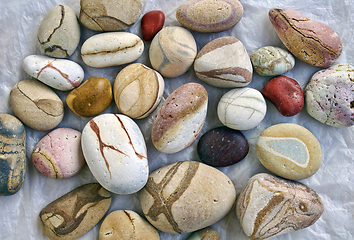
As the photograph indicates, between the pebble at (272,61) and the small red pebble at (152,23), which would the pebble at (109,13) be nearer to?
the small red pebble at (152,23)

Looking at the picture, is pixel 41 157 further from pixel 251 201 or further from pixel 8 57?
pixel 251 201

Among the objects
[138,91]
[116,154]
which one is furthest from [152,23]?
[116,154]

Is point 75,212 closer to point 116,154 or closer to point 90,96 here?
point 116,154

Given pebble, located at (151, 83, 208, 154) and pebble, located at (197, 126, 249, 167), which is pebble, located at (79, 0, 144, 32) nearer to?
pebble, located at (151, 83, 208, 154)

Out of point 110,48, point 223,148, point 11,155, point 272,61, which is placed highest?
point 110,48

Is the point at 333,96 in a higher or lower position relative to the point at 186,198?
higher

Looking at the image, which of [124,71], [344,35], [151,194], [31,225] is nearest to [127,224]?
[151,194]
